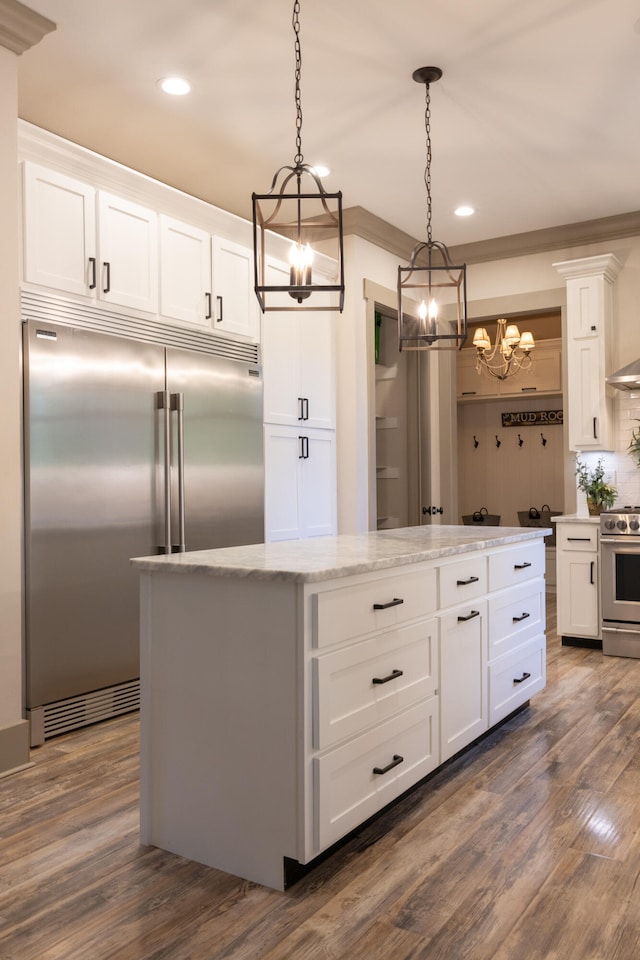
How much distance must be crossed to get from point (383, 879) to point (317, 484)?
3135mm

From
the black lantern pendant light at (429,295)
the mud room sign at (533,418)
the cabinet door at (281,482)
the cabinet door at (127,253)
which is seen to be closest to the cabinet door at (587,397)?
the black lantern pendant light at (429,295)

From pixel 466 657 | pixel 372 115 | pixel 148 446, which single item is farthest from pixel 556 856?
pixel 372 115

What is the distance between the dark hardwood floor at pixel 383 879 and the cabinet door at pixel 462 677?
155mm

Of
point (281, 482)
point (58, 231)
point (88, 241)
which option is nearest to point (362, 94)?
point (88, 241)

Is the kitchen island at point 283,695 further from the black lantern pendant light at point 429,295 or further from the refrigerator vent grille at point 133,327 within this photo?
the refrigerator vent grille at point 133,327

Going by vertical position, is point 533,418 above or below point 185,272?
below

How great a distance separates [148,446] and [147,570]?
1555 millimetres

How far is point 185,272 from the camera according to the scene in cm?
409

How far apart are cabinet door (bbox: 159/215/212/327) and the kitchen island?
6.01 feet

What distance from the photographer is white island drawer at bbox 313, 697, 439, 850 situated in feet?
6.86

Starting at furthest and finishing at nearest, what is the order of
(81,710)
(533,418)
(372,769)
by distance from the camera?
(533,418), (81,710), (372,769)

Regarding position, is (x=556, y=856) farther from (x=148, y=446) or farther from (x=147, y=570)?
(x=148, y=446)

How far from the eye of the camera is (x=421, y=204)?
17.5 ft

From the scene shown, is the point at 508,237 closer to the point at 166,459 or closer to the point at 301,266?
the point at 166,459
